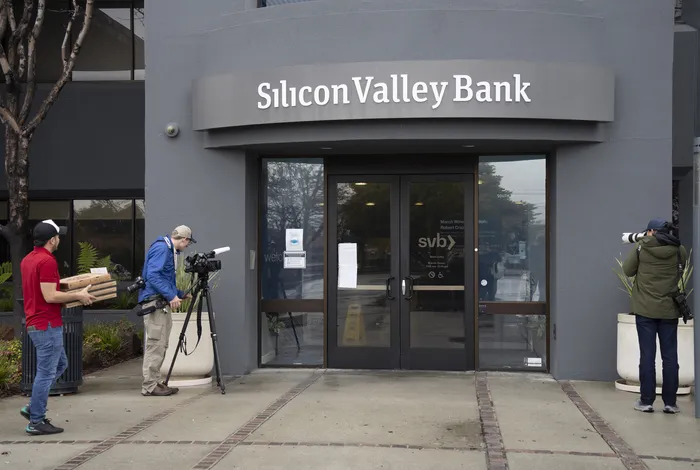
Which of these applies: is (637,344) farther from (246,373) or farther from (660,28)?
(246,373)

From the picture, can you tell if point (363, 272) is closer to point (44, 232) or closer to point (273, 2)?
point (273, 2)

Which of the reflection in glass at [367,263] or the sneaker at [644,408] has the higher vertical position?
the reflection in glass at [367,263]

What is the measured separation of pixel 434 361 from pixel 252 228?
305cm

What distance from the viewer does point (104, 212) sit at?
634 inches

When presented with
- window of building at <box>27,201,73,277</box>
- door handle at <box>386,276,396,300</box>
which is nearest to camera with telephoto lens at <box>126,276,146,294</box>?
door handle at <box>386,276,396,300</box>

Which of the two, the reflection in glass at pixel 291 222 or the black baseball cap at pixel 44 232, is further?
the reflection in glass at pixel 291 222

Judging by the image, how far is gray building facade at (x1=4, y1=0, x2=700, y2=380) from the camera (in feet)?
31.6

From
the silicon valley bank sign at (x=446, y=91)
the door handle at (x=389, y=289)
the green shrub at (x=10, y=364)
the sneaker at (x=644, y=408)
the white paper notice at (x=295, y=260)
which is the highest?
the silicon valley bank sign at (x=446, y=91)

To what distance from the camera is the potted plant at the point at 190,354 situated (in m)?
9.80

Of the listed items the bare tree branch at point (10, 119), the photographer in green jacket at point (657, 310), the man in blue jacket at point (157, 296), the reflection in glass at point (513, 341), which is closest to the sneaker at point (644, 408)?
the photographer in green jacket at point (657, 310)

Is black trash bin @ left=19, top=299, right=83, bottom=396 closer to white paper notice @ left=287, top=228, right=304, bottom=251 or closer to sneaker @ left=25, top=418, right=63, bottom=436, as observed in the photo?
sneaker @ left=25, top=418, right=63, bottom=436

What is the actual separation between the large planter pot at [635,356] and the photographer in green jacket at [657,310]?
2.39ft

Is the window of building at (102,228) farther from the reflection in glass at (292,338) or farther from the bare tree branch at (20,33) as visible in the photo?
the reflection in glass at (292,338)

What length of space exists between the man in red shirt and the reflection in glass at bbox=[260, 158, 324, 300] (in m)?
4.12
